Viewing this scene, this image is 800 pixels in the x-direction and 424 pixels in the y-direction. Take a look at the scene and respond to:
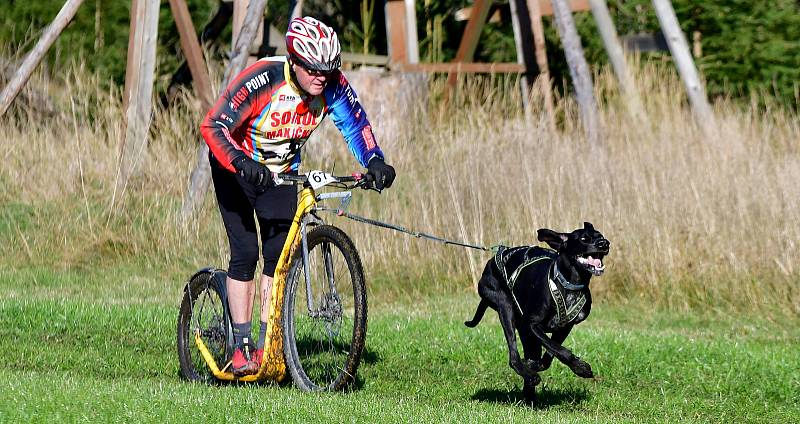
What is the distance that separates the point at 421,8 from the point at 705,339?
1076 centimetres

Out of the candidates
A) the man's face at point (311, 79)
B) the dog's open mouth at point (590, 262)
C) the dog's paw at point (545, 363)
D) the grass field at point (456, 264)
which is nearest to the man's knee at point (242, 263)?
the grass field at point (456, 264)

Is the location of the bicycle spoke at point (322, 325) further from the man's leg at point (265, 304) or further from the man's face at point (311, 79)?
the man's face at point (311, 79)

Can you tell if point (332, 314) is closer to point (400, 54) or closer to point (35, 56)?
point (35, 56)

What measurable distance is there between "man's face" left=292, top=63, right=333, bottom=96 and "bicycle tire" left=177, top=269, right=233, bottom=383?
136 cm

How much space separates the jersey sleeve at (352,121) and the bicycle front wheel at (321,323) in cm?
52

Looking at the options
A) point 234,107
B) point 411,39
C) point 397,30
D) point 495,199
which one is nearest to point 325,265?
point 234,107

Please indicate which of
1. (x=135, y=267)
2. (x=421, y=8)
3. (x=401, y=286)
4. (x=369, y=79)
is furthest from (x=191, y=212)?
(x=421, y=8)

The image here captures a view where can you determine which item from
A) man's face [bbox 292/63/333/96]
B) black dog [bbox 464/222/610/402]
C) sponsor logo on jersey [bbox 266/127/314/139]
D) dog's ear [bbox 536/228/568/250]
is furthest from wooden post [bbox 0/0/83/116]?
dog's ear [bbox 536/228/568/250]

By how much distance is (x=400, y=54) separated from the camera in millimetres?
17422

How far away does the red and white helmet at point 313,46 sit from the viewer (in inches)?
257

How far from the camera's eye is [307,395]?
21.8ft

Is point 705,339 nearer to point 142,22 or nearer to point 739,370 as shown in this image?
point 739,370

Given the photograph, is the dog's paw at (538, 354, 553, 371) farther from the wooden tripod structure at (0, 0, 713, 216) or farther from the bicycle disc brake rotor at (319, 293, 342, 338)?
the wooden tripod structure at (0, 0, 713, 216)

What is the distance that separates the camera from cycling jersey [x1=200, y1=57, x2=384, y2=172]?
6797 mm
